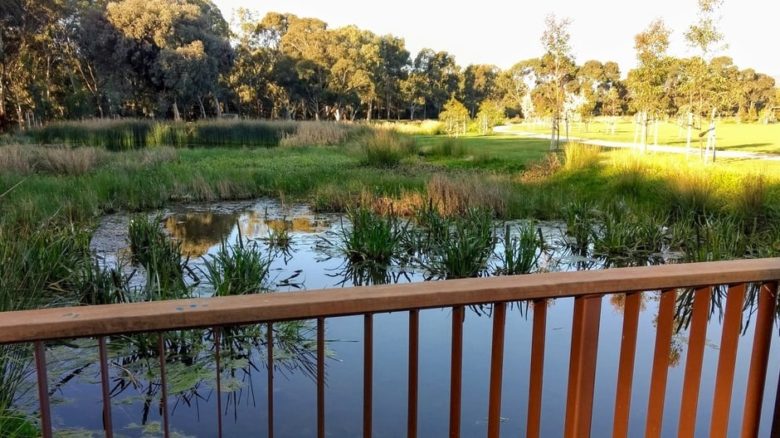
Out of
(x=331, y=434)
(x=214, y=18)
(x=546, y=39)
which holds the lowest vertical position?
(x=331, y=434)

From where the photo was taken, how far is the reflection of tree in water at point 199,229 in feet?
23.9

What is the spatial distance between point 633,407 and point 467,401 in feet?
3.14

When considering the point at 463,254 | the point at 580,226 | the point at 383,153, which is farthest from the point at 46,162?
the point at 580,226

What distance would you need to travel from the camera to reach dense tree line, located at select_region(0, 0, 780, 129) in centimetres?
1633

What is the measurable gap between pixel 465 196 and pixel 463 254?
3.12 metres

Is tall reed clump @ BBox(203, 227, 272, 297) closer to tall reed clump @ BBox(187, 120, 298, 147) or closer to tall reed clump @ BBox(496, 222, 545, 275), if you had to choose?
tall reed clump @ BBox(496, 222, 545, 275)

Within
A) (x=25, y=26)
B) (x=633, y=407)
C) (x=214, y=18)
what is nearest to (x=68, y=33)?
(x=25, y=26)

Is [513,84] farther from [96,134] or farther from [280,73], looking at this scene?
[96,134]

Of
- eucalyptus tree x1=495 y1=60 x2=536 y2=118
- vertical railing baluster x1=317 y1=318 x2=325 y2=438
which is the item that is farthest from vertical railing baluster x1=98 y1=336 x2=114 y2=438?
eucalyptus tree x1=495 y1=60 x2=536 y2=118

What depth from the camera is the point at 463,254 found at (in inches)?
225

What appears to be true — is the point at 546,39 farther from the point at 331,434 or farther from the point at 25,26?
the point at 25,26

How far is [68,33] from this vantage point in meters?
31.5

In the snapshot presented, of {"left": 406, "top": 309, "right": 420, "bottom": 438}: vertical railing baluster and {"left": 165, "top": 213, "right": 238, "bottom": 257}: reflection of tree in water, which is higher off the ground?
{"left": 406, "top": 309, "right": 420, "bottom": 438}: vertical railing baluster

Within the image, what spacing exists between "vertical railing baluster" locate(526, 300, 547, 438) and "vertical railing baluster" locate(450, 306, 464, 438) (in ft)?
0.60
